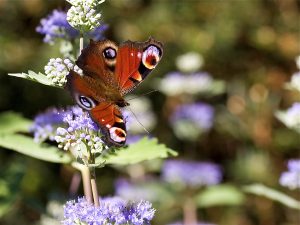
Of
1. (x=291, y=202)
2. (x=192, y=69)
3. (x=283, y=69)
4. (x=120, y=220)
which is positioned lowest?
(x=120, y=220)

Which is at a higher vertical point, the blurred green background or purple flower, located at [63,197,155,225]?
the blurred green background

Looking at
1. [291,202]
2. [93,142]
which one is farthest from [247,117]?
[93,142]

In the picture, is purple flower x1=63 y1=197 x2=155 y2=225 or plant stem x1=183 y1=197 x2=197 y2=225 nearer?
purple flower x1=63 y1=197 x2=155 y2=225

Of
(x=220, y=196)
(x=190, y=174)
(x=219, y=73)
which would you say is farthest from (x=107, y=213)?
(x=219, y=73)

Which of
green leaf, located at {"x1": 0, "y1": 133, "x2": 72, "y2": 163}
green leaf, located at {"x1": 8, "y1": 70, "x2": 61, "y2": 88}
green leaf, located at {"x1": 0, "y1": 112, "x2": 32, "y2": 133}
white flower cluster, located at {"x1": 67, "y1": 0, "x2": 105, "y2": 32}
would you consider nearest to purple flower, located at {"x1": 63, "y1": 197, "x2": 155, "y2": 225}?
green leaf, located at {"x1": 8, "y1": 70, "x2": 61, "y2": 88}

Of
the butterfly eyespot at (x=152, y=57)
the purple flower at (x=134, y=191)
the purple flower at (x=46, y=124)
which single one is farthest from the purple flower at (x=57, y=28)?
the purple flower at (x=134, y=191)

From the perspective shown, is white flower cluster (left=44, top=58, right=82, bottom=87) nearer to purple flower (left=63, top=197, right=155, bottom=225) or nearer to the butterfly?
the butterfly

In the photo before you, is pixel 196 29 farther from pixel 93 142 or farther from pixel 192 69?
pixel 93 142

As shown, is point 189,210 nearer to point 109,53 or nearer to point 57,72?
point 109,53
